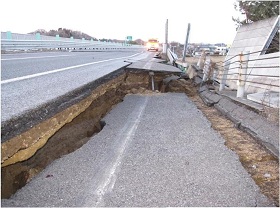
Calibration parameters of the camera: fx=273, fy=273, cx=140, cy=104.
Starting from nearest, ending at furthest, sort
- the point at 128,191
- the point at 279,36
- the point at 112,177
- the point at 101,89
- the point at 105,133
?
1. the point at 128,191
2. the point at 112,177
3. the point at 105,133
4. the point at 101,89
5. the point at 279,36

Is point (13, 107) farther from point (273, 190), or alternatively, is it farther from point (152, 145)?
point (273, 190)

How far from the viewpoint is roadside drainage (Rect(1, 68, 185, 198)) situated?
271 centimetres

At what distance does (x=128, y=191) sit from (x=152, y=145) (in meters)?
1.22

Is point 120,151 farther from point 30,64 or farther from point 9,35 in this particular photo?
point 9,35

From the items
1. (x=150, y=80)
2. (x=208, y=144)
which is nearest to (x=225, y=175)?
(x=208, y=144)

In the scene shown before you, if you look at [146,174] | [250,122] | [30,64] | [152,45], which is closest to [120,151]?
[146,174]

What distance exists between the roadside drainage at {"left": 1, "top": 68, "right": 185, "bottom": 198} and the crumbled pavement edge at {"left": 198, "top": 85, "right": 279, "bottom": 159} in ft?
7.99

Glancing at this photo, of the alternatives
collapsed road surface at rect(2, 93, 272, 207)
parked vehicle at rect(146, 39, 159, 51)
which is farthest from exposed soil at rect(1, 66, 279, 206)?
parked vehicle at rect(146, 39, 159, 51)

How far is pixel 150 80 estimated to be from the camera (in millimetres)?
9188

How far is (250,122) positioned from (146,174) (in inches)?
105

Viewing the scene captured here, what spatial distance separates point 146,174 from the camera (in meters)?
2.81

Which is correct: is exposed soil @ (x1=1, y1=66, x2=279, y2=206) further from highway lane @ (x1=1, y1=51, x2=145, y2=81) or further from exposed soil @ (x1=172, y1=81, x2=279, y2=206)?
highway lane @ (x1=1, y1=51, x2=145, y2=81)

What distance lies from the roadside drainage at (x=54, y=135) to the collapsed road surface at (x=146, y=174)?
20 centimetres

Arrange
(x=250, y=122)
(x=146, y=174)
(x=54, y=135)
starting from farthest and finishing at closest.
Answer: (x=250, y=122), (x=54, y=135), (x=146, y=174)
